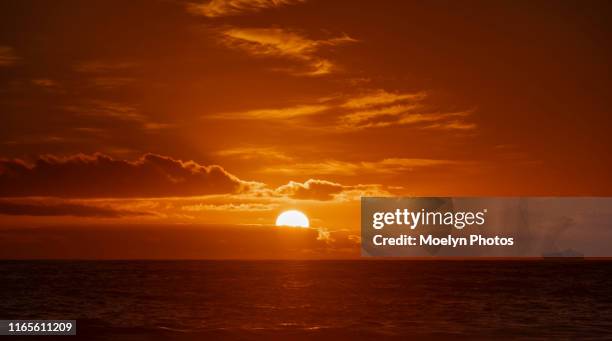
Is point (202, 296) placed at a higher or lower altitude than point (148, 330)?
higher

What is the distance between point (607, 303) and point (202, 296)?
37904 mm

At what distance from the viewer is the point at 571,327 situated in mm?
47094

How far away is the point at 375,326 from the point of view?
152 ft

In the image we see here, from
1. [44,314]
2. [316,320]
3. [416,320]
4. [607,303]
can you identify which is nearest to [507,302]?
[607,303]

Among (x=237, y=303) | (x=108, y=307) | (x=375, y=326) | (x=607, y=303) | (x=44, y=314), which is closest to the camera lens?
(x=375, y=326)

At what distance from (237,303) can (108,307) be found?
10.9 meters

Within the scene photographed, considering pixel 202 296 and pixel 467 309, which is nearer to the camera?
pixel 467 309

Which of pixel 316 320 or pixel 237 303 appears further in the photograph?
pixel 237 303

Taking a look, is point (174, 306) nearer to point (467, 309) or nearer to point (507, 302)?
point (467, 309)

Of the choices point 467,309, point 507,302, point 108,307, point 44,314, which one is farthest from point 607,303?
point 44,314

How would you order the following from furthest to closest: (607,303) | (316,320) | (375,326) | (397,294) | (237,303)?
(397,294) < (607,303) < (237,303) < (316,320) < (375,326)

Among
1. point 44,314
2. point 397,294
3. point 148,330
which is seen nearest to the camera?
point 148,330

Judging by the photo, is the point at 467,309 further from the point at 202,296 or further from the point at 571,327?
the point at 202,296

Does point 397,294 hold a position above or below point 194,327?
above
